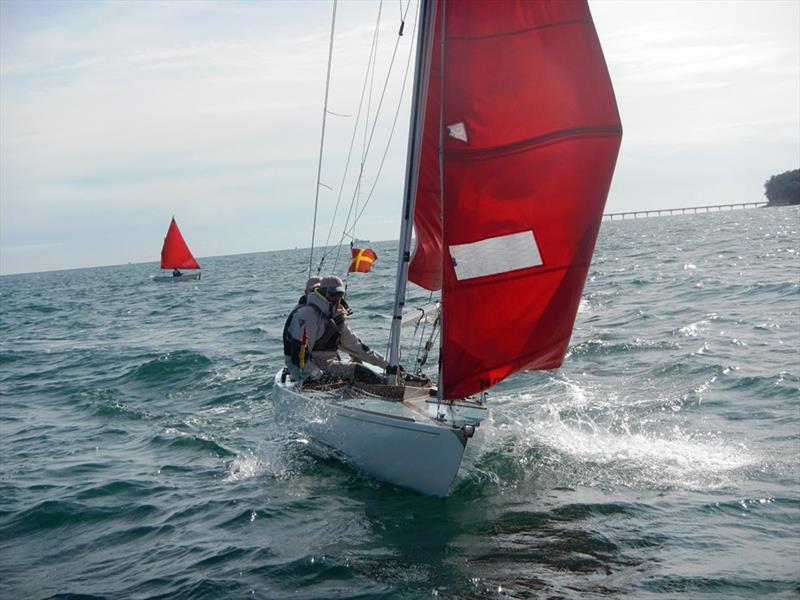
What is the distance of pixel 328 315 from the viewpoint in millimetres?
9672

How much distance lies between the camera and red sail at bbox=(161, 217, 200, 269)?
50.3 m

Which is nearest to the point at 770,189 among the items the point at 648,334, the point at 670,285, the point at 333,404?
the point at 670,285

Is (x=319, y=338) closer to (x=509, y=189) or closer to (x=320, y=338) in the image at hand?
(x=320, y=338)

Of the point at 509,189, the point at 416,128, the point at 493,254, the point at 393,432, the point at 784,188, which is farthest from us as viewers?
the point at 784,188

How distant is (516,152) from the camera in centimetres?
677

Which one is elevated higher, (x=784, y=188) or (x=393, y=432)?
(x=784, y=188)

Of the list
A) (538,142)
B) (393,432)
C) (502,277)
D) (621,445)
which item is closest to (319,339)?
(393,432)

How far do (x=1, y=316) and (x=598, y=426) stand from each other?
34145 millimetres

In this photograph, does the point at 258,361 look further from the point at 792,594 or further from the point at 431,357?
the point at 792,594

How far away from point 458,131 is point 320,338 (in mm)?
3867

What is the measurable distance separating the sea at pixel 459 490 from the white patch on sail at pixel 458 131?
1490 mm

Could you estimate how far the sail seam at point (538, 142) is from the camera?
6719 millimetres

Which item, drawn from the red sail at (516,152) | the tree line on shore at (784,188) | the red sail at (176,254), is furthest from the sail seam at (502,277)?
the tree line on shore at (784,188)

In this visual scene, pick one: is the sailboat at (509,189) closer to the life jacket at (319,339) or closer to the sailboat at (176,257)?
the life jacket at (319,339)
